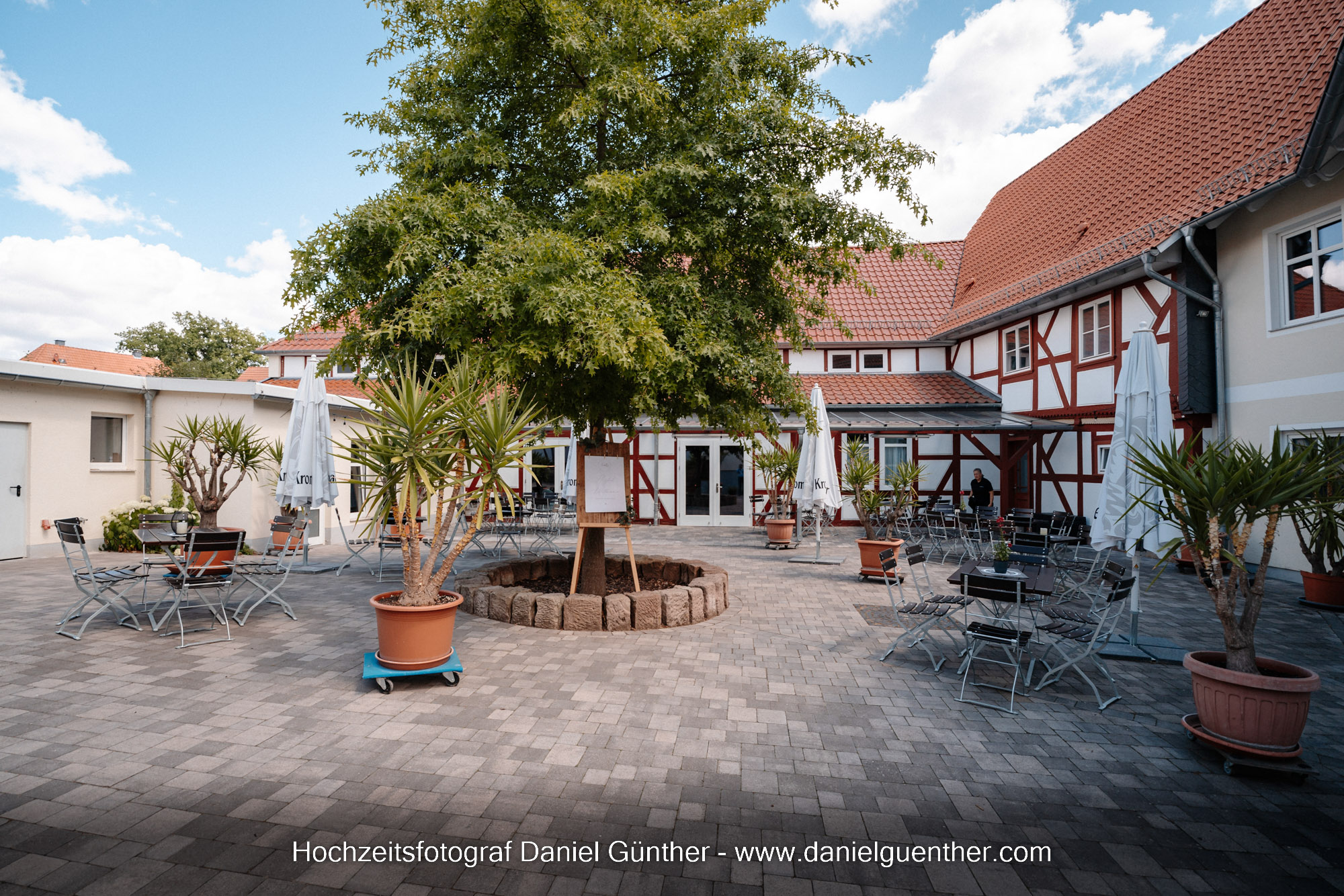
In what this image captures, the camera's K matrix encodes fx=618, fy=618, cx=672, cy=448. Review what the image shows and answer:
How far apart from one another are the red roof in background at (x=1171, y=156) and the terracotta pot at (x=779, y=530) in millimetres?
7249

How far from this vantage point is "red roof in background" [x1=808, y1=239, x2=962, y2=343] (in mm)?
17188

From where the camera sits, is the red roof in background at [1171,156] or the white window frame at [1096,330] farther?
the white window frame at [1096,330]

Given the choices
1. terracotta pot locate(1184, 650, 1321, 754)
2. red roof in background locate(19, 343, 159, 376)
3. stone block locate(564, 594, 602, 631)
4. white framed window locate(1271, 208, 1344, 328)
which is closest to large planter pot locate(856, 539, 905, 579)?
stone block locate(564, 594, 602, 631)

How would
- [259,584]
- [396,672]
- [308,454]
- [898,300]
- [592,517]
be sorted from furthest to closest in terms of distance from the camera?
[898,300]
[308,454]
[259,584]
[592,517]
[396,672]

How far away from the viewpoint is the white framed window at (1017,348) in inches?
554

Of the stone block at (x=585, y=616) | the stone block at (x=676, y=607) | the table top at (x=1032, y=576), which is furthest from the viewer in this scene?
the stone block at (x=676, y=607)

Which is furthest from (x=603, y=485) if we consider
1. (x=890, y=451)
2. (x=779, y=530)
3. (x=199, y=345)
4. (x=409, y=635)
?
(x=199, y=345)

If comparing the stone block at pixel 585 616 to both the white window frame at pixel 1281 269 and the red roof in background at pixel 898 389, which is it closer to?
the white window frame at pixel 1281 269

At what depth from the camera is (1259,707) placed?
3354 millimetres

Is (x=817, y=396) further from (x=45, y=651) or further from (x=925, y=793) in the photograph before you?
(x=45, y=651)

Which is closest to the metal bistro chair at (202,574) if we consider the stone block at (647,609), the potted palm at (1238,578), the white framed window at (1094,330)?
the stone block at (647,609)

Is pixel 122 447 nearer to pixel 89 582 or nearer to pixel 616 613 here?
pixel 89 582

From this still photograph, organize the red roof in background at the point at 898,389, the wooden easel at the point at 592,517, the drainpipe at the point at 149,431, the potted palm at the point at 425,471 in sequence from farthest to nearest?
the red roof in background at the point at 898,389
the drainpipe at the point at 149,431
the wooden easel at the point at 592,517
the potted palm at the point at 425,471

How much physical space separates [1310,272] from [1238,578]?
715cm
